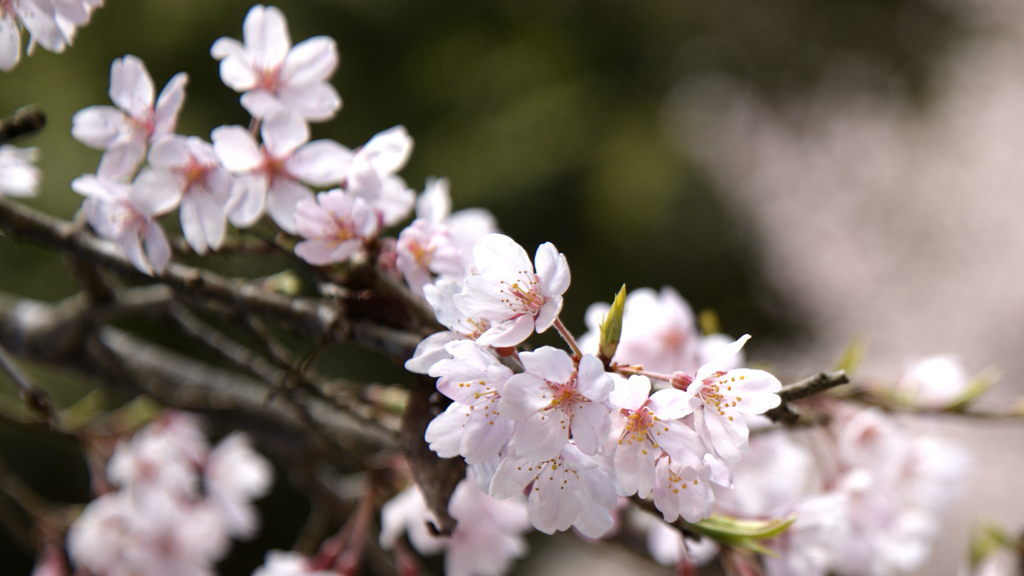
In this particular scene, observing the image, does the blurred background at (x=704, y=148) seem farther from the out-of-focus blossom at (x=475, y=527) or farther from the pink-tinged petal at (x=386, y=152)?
the pink-tinged petal at (x=386, y=152)

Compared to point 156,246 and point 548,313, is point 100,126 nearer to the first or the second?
point 156,246

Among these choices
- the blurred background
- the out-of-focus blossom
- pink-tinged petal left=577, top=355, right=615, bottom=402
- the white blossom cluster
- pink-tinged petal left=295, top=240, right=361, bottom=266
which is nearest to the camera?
pink-tinged petal left=577, top=355, right=615, bottom=402

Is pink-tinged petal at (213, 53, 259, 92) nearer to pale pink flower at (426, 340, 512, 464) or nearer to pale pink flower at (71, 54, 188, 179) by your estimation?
pale pink flower at (71, 54, 188, 179)

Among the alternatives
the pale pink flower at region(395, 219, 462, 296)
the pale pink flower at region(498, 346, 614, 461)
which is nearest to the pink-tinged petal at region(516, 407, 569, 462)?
the pale pink flower at region(498, 346, 614, 461)

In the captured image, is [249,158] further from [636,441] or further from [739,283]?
[739,283]

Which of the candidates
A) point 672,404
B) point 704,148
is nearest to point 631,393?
point 672,404

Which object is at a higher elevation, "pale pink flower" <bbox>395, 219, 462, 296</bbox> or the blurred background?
the blurred background

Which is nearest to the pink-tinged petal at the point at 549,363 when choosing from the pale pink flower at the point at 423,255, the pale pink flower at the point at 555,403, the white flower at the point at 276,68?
the pale pink flower at the point at 555,403
